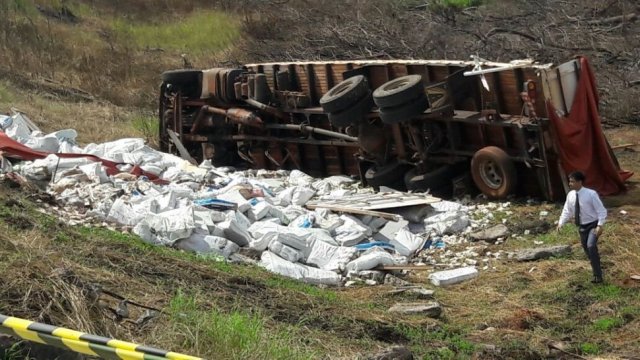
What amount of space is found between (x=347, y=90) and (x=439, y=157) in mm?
1683

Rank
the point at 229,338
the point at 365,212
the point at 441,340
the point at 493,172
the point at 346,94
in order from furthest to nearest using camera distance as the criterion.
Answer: the point at 346,94 < the point at 493,172 < the point at 365,212 < the point at 441,340 < the point at 229,338

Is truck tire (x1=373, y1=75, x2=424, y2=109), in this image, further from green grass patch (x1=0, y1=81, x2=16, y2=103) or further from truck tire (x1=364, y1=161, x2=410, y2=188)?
green grass patch (x1=0, y1=81, x2=16, y2=103)

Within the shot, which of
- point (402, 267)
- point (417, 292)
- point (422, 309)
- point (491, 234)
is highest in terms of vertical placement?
point (422, 309)

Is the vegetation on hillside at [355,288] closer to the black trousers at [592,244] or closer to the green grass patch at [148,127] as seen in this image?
the green grass patch at [148,127]

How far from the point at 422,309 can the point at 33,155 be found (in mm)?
6993

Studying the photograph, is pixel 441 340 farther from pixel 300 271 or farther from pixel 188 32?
pixel 188 32

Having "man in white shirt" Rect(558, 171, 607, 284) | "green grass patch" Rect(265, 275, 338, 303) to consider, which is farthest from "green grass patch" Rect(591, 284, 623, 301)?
"green grass patch" Rect(265, 275, 338, 303)

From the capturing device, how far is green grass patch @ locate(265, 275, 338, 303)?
8.55m

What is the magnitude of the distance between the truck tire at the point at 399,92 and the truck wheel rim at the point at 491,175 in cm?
139

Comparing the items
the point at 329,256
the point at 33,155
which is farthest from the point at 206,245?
the point at 33,155

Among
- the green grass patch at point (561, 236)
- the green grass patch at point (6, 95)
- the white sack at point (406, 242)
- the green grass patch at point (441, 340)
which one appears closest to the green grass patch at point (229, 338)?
the green grass patch at point (441, 340)

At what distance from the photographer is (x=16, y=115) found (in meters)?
15.7

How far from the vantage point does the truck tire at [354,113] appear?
1364cm

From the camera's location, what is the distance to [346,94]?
13508 millimetres
